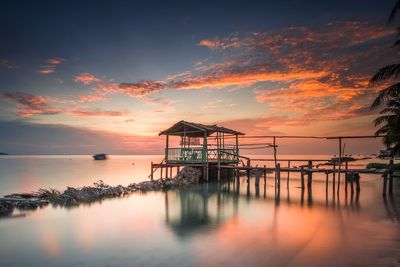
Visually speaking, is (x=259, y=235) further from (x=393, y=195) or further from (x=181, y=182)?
(x=181, y=182)

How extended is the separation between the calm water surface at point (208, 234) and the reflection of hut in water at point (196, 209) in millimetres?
48

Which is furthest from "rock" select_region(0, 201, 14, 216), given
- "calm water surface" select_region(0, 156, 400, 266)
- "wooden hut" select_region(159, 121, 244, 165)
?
"wooden hut" select_region(159, 121, 244, 165)

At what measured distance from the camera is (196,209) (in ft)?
53.9

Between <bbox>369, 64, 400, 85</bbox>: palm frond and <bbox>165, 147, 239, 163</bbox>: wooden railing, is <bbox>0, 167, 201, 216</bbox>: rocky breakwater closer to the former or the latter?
<bbox>165, 147, 239, 163</bbox>: wooden railing

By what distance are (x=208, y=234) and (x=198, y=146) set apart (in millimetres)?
18154

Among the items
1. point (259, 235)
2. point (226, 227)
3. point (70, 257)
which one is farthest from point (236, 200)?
point (70, 257)

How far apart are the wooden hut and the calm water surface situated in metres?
8.32

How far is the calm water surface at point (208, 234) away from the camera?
8531 millimetres

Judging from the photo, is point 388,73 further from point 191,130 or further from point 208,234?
point 191,130

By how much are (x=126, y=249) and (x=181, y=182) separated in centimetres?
1737

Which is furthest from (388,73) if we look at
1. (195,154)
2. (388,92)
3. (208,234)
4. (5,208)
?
(5,208)

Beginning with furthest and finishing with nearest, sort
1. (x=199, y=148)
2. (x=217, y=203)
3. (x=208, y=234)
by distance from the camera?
(x=199, y=148)
(x=217, y=203)
(x=208, y=234)

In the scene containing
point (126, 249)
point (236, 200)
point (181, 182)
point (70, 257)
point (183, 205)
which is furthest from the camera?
point (181, 182)

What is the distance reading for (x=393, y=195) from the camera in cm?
2020
